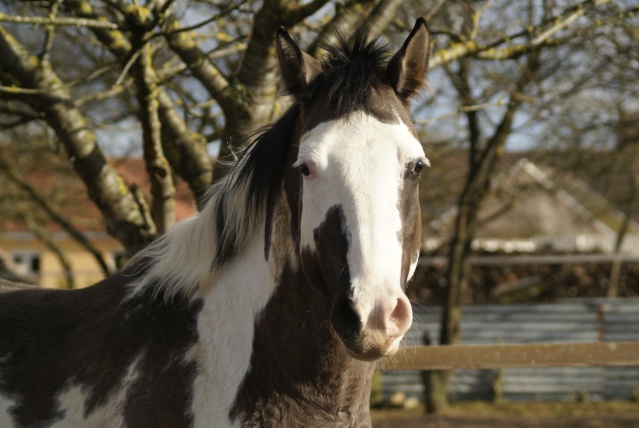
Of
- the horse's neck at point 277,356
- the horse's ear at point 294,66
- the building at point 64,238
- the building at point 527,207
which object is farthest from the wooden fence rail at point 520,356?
the building at point 527,207

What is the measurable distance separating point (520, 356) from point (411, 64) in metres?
3.02

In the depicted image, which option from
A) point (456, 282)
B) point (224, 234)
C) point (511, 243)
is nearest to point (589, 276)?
point (511, 243)

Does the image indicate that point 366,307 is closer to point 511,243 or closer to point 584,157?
point 584,157

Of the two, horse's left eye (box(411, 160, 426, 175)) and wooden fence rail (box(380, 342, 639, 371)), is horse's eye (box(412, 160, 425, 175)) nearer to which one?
horse's left eye (box(411, 160, 426, 175))

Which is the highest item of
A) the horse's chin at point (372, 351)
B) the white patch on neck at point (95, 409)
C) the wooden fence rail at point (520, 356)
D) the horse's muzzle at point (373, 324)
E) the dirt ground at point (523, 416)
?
the horse's muzzle at point (373, 324)

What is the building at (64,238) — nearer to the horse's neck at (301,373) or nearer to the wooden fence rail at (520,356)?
the wooden fence rail at (520,356)

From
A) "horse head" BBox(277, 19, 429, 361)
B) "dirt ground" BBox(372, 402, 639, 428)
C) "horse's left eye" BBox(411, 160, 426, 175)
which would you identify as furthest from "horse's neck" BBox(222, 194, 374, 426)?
"dirt ground" BBox(372, 402, 639, 428)

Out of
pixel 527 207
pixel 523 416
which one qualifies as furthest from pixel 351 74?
pixel 527 207

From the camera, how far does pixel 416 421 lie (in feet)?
32.0

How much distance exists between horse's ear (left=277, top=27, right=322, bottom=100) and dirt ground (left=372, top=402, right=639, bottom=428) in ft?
25.1

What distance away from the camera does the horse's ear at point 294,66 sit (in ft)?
8.34

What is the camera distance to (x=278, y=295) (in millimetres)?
2574

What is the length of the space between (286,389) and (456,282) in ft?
25.9

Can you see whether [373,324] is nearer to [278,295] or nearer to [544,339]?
[278,295]
